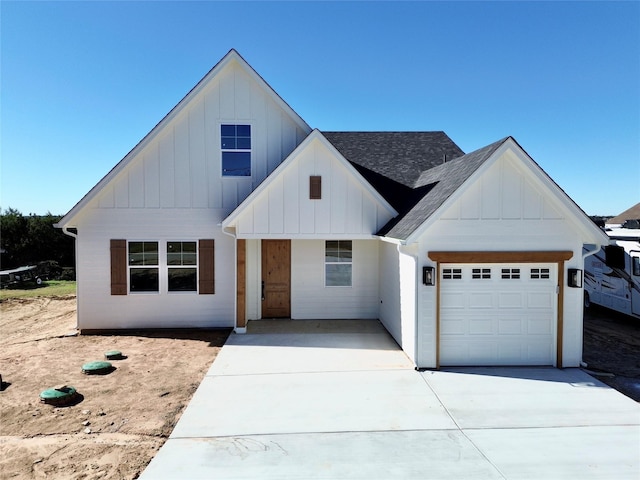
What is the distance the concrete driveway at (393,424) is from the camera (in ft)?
15.3

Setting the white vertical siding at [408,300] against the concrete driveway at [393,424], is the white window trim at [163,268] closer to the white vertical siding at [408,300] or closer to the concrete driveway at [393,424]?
the concrete driveway at [393,424]

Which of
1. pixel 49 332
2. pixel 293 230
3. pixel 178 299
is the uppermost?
pixel 293 230

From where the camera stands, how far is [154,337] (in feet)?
34.2

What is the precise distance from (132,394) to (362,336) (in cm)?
549

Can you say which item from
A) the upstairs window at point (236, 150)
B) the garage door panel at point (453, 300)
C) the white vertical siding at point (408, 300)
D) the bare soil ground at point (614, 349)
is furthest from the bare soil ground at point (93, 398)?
the bare soil ground at point (614, 349)

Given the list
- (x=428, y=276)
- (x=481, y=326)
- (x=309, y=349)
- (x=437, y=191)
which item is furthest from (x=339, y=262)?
(x=481, y=326)

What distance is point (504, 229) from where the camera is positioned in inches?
314

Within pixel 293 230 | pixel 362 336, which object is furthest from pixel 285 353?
pixel 293 230

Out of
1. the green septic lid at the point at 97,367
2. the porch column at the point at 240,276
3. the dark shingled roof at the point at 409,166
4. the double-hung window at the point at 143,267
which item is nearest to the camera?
the green septic lid at the point at 97,367

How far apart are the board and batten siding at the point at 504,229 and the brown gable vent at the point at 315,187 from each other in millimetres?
3322

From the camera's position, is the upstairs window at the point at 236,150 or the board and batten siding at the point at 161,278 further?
the upstairs window at the point at 236,150

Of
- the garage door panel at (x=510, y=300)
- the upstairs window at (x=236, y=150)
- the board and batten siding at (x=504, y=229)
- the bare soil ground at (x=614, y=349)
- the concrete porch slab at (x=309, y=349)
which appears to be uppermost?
the upstairs window at (x=236, y=150)

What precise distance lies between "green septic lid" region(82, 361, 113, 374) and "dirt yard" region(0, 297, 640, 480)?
0.14m

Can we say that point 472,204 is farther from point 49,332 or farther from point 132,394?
point 49,332
